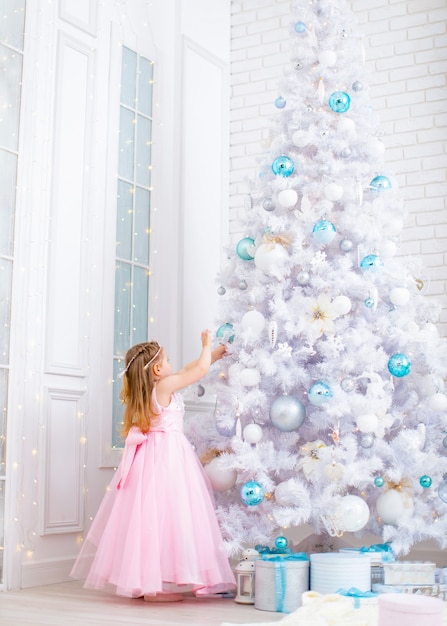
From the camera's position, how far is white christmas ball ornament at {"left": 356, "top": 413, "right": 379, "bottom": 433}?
11.3ft

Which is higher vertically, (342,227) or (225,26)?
(225,26)

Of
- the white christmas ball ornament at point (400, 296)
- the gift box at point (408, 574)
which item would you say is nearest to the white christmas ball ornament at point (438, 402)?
the white christmas ball ornament at point (400, 296)

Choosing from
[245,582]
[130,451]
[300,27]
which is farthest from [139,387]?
[300,27]

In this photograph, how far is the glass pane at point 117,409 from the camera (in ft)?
14.1

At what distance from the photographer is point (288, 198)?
372 centimetres

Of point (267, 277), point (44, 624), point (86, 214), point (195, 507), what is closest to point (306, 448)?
point (195, 507)

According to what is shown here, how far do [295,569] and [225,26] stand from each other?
3587 millimetres

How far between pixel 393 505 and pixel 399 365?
58 centimetres

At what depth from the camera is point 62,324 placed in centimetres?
404

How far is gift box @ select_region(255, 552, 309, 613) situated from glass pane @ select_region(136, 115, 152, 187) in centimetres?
232

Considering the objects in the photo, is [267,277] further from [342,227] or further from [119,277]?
[119,277]

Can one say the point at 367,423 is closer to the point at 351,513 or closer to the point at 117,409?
the point at 351,513

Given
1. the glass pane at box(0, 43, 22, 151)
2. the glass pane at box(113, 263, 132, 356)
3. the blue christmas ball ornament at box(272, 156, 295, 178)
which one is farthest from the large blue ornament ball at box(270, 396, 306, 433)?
the glass pane at box(0, 43, 22, 151)

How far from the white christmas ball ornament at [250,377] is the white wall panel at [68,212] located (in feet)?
3.01
